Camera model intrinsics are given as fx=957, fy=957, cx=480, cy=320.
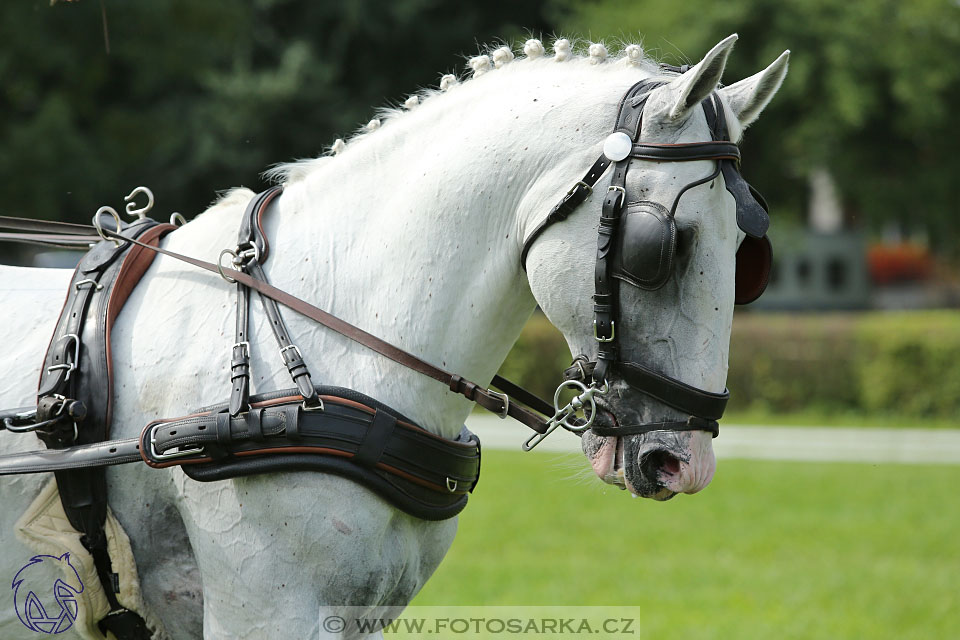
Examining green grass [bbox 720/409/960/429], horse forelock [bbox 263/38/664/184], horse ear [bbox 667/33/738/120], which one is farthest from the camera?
green grass [bbox 720/409/960/429]

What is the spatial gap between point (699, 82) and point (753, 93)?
0.28m

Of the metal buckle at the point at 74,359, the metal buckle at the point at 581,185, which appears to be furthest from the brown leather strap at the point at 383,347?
the metal buckle at the point at 581,185

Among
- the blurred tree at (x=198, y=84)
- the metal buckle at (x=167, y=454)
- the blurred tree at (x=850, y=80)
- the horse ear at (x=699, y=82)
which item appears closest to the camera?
the horse ear at (x=699, y=82)

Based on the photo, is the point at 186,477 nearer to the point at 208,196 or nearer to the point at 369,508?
the point at 369,508

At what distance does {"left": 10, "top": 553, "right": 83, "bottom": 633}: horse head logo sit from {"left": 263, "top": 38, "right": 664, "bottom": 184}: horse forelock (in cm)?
116

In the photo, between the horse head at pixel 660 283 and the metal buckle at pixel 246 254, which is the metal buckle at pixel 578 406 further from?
the metal buckle at pixel 246 254

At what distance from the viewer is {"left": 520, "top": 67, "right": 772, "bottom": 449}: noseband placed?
214cm

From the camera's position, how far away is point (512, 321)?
246cm

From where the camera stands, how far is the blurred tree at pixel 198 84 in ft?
53.8

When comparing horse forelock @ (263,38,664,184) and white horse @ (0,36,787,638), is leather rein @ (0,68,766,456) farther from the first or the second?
horse forelock @ (263,38,664,184)

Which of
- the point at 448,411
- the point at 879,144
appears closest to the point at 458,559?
the point at 448,411

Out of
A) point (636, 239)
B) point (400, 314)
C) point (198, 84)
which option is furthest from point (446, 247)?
point (198, 84)

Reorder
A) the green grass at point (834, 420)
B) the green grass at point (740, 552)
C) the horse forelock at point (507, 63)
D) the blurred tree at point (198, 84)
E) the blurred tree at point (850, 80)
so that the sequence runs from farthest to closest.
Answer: the blurred tree at point (850, 80)
the blurred tree at point (198, 84)
the green grass at point (834, 420)
the green grass at point (740, 552)
the horse forelock at point (507, 63)

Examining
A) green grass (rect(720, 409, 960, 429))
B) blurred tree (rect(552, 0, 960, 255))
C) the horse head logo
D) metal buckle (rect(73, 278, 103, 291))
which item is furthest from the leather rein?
blurred tree (rect(552, 0, 960, 255))
